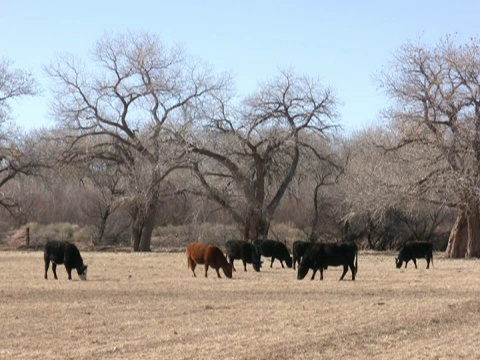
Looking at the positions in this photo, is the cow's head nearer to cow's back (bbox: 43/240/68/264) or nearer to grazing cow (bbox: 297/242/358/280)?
cow's back (bbox: 43/240/68/264)

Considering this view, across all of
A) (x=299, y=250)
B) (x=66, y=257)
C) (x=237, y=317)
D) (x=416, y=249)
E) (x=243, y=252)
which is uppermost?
(x=416, y=249)

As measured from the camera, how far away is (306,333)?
46.7 feet

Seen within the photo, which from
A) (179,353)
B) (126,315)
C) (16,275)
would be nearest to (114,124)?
(16,275)

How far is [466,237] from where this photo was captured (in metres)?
43.6

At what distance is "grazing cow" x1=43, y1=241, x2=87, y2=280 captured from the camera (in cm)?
2490

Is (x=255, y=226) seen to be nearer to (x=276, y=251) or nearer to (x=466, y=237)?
(x=466, y=237)

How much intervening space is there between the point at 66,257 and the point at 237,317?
32.6 ft

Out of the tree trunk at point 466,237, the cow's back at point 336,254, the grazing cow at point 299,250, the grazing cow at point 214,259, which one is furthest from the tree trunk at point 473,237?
the grazing cow at point 214,259

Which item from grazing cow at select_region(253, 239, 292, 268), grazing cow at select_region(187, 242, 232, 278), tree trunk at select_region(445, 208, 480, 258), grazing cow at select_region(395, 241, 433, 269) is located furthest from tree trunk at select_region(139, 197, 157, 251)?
grazing cow at select_region(187, 242, 232, 278)

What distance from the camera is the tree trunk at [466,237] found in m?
42.7

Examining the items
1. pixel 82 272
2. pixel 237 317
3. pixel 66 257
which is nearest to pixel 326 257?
pixel 82 272

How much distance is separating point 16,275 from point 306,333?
14.2 m

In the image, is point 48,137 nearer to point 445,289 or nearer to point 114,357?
point 445,289

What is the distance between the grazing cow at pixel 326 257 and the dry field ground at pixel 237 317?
59cm
